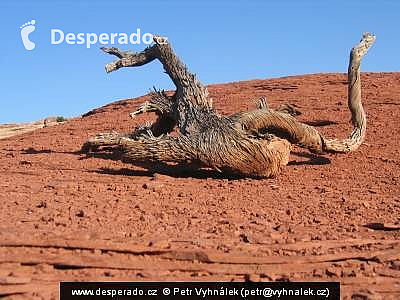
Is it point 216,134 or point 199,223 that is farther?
point 216,134

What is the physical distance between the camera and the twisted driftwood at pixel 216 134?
7.01m

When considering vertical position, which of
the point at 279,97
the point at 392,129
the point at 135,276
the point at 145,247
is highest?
the point at 279,97

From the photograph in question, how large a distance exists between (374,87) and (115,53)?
7.30 meters

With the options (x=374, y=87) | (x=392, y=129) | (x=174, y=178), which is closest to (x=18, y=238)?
(x=174, y=178)

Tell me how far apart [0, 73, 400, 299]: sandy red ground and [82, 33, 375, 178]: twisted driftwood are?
0.25 m

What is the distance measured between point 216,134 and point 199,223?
98.3 inches

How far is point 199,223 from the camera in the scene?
4828mm

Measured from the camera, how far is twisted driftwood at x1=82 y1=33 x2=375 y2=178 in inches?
276

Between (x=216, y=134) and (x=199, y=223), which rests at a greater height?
(x=216, y=134)

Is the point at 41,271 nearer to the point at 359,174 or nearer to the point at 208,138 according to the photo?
the point at 208,138

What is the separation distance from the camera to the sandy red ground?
12.3 feet

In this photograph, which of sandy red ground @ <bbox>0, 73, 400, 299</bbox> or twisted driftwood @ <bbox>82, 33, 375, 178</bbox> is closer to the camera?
sandy red ground @ <bbox>0, 73, 400, 299</bbox>

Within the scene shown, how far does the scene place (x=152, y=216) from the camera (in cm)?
494

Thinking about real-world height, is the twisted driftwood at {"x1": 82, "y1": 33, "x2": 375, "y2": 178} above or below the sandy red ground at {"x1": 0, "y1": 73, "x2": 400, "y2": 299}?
above
